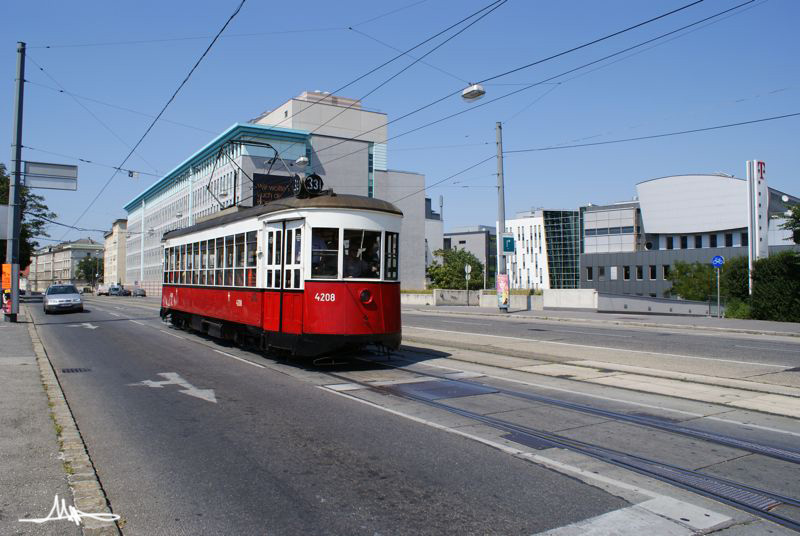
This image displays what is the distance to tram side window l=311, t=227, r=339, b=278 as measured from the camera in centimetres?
1116

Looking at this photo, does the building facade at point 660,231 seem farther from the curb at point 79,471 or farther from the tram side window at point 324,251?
the curb at point 79,471

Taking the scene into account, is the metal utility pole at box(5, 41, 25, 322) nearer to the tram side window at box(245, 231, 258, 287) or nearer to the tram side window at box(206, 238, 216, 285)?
the tram side window at box(206, 238, 216, 285)

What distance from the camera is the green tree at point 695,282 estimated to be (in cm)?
4541

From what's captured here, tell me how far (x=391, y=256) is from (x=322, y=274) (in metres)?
1.47

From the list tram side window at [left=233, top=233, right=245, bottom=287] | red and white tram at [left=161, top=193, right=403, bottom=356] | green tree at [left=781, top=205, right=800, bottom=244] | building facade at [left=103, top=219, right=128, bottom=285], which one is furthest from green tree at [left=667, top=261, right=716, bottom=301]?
building facade at [left=103, top=219, right=128, bottom=285]

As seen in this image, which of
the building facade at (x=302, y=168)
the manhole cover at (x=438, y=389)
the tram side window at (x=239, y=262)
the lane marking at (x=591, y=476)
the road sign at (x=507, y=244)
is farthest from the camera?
the building facade at (x=302, y=168)

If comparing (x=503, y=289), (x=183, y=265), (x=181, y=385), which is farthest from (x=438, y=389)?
(x=503, y=289)

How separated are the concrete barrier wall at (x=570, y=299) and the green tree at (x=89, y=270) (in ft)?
432

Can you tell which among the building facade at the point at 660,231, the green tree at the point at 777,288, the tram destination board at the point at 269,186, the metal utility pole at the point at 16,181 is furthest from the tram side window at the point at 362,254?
the building facade at the point at 660,231

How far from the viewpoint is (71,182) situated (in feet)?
75.9

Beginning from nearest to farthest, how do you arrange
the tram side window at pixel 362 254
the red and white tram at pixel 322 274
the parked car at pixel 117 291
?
the red and white tram at pixel 322 274
the tram side window at pixel 362 254
the parked car at pixel 117 291

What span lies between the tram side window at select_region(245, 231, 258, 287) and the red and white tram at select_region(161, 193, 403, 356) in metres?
0.02

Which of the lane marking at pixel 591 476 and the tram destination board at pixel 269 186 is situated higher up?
the tram destination board at pixel 269 186

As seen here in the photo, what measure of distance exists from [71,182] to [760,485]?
24433mm
